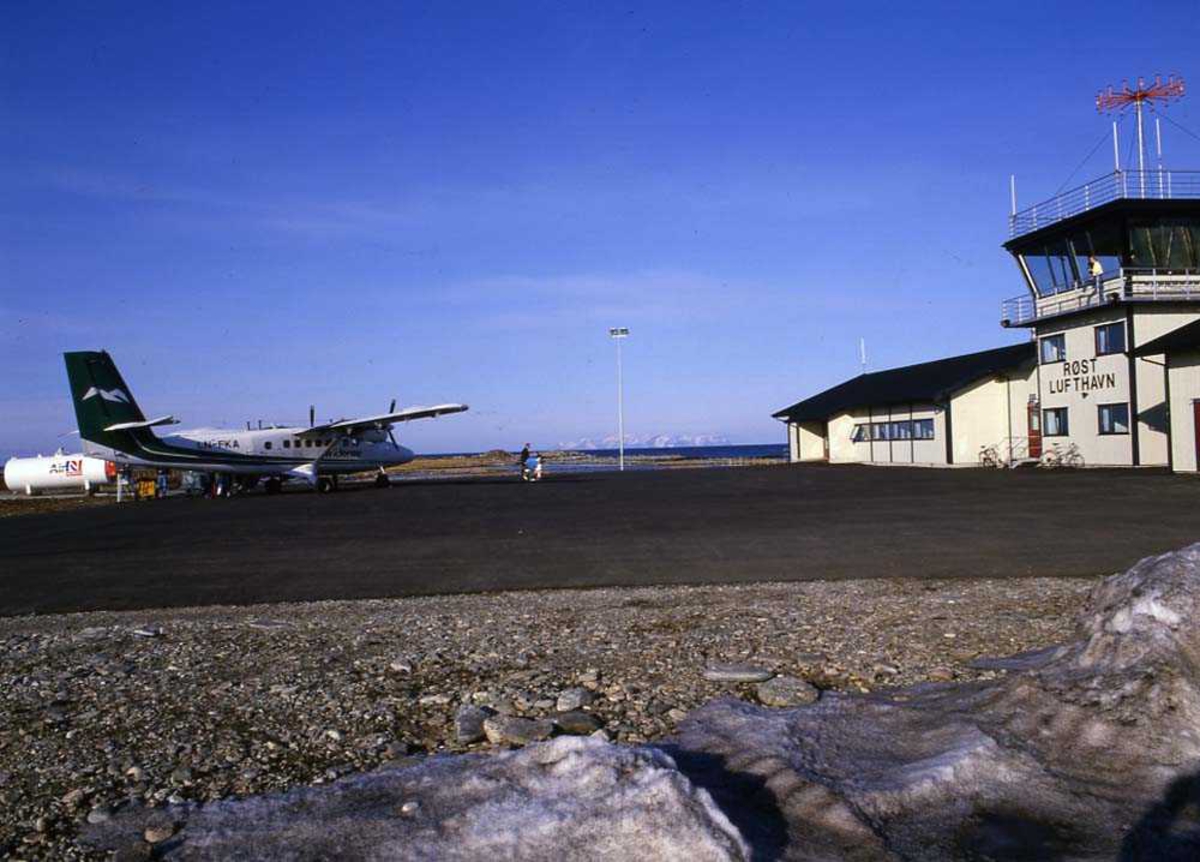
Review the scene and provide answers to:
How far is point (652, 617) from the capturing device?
758cm

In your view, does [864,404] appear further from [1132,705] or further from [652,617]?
[1132,705]

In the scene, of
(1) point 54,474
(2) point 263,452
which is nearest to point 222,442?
(2) point 263,452

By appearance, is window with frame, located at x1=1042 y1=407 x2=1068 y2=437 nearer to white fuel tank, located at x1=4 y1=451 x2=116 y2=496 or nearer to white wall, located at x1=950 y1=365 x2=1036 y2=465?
white wall, located at x1=950 y1=365 x2=1036 y2=465

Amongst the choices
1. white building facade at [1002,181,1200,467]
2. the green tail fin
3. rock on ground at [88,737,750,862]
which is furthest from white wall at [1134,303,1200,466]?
the green tail fin

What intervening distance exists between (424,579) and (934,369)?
132 feet

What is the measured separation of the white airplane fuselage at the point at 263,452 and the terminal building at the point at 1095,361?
23946 mm

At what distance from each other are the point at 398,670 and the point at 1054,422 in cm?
3355

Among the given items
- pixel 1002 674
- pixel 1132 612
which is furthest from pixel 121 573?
pixel 1132 612

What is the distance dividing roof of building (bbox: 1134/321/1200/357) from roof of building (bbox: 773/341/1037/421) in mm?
8123

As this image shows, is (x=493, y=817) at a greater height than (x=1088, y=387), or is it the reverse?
(x=1088, y=387)

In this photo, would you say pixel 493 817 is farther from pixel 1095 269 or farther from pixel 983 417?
pixel 983 417

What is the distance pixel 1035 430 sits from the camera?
3597 cm

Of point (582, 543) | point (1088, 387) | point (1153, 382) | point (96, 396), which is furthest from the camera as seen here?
point (96, 396)

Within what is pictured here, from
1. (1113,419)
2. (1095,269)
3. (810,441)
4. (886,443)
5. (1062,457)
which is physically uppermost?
(1095,269)
